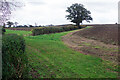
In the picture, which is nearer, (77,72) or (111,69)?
(77,72)

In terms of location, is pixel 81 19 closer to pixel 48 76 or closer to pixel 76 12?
pixel 76 12

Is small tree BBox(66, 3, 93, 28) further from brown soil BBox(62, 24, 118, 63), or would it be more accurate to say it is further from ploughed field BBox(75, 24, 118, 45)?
brown soil BBox(62, 24, 118, 63)

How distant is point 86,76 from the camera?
244 inches

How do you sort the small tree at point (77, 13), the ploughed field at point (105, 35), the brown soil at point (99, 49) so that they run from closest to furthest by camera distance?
1. the brown soil at point (99, 49)
2. the ploughed field at point (105, 35)
3. the small tree at point (77, 13)

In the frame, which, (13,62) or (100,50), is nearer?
(13,62)

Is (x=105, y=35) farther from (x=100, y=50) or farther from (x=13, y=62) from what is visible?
(x=13, y=62)

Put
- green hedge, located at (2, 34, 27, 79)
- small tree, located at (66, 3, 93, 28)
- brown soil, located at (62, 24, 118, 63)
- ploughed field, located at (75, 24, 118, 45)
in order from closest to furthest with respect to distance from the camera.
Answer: green hedge, located at (2, 34, 27, 79) < brown soil, located at (62, 24, 118, 63) < ploughed field, located at (75, 24, 118, 45) < small tree, located at (66, 3, 93, 28)

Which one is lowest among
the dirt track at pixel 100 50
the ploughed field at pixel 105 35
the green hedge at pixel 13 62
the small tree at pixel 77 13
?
the dirt track at pixel 100 50

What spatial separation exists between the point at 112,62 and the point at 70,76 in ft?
13.5

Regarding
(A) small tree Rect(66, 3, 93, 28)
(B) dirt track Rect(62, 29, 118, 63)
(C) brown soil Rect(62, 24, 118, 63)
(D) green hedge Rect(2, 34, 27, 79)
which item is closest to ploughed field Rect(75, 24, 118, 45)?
(C) brown soil Rect(62, 24, 118, 63)

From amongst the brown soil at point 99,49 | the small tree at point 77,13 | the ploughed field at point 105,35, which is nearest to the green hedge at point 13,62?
the brown soil at point 99,49

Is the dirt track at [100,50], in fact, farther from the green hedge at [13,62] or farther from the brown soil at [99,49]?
the green hedge at [13,62]

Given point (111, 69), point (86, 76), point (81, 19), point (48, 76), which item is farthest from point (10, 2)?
point (81, 19)

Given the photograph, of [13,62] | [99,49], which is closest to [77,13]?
[99,49]
